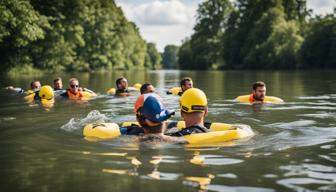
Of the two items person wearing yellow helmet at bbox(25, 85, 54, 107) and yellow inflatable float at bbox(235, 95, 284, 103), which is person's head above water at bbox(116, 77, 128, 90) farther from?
yellow inflatable float at bbox(235, 95, 284, 103)

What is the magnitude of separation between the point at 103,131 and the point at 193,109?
1.85 metres

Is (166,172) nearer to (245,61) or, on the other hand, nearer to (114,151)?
(114,151)

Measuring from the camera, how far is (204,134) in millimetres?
8141

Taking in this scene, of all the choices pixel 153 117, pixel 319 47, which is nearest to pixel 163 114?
pixel 153 117

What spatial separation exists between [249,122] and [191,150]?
13.8ft

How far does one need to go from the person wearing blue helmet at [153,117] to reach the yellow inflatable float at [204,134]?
27 centimetres

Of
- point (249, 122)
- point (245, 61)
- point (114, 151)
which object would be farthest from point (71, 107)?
point (245, 61)

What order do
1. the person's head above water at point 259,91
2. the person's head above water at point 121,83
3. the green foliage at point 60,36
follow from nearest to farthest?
the person's head above water at point 259,91 → the person's head above water at point 121,83 → the green foliage at point 60,36

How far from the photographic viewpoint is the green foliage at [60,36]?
116ft

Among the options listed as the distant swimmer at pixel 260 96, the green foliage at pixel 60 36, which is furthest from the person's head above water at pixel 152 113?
the green foliage at pixel 60 36

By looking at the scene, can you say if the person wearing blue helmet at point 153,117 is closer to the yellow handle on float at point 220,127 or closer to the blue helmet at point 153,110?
the blue helmet at point 153,110

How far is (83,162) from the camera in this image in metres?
6.89

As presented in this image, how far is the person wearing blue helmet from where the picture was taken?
25.7 ft

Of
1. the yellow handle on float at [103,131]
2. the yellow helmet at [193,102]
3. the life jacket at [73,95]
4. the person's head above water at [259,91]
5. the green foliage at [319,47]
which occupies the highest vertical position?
the green foliage at [319,47]
